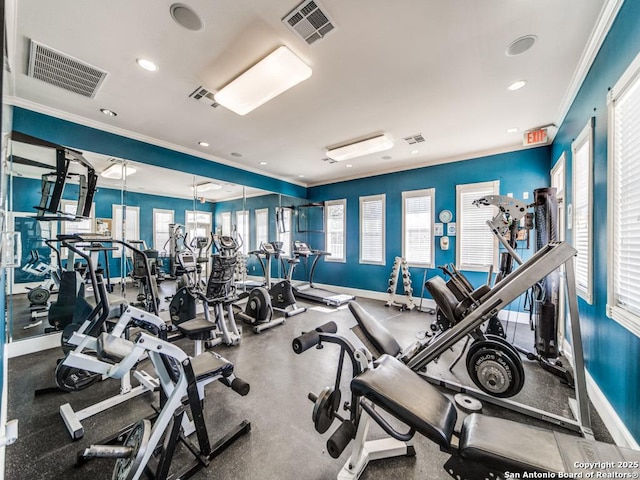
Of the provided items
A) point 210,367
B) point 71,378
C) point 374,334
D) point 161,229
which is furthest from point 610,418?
point 161,229

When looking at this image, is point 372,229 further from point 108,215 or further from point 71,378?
point 71,378

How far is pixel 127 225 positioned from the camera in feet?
12.9

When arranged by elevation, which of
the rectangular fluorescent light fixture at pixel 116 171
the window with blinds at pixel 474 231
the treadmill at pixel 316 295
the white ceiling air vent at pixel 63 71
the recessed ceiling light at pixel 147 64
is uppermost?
the recessed ceiling light at pixel 147 64

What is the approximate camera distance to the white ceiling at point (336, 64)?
1825mm

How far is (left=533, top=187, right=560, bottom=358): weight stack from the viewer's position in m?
2.60

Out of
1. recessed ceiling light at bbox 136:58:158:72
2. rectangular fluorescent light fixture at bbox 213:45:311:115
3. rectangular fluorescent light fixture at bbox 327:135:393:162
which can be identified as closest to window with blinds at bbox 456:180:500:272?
rectangular fluorescent light fixture at bbox 327:135:393:162

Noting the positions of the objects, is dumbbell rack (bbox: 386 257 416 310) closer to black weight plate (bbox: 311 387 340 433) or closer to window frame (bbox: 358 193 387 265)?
window frame (bbox: 358 193 387 265)

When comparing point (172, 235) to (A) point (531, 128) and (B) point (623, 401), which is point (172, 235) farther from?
(A) point (531, 128)

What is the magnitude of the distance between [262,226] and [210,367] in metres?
4.96

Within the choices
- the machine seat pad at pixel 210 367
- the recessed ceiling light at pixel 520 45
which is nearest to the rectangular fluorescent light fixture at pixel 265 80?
the recessed ceiling light at pixel 520 45

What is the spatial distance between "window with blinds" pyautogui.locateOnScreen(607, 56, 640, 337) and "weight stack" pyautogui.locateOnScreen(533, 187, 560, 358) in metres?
0.73

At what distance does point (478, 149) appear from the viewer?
15.1 feet

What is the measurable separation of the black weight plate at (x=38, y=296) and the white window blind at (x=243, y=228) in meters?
3.04

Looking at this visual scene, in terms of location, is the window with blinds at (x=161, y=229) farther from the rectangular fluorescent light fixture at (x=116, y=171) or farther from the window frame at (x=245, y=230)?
the window frame at (x=245, y=230)
